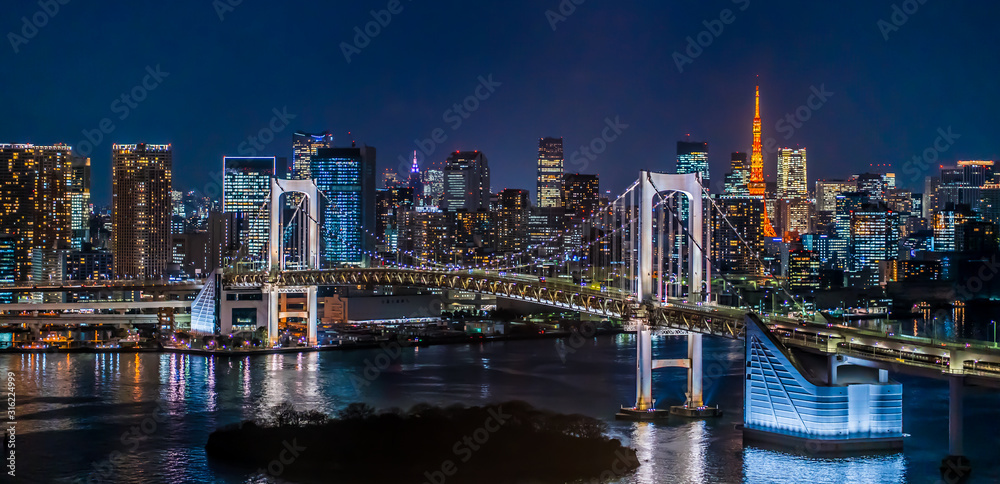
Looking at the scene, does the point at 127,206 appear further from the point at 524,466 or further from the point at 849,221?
the point at 524,466

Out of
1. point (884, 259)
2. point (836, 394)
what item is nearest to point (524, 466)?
point (836, 394)

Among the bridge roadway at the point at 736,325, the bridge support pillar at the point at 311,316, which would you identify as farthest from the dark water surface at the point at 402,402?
the bridge support pillar at the point at 311,316

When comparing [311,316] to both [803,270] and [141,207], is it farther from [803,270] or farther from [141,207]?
[141,207]

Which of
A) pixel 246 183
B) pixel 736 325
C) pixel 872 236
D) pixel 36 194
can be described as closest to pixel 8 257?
pixel 36 194

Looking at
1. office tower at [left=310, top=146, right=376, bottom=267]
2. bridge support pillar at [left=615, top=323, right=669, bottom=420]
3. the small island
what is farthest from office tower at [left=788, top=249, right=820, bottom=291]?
the small island

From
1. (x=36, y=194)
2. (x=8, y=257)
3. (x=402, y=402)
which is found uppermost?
(x=36, y=194)

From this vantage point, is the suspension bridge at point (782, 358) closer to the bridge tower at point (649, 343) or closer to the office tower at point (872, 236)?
the bridge tower at point (649, 343)

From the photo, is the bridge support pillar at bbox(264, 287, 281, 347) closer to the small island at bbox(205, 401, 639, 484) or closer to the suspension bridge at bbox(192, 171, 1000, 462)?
the suspension bridge at bbox(192, 171, 1000, 462)
